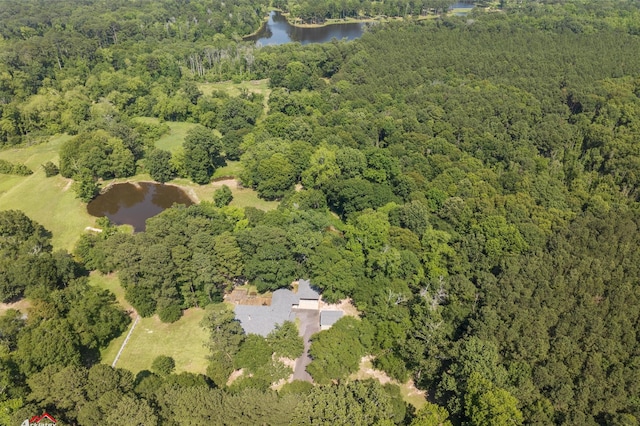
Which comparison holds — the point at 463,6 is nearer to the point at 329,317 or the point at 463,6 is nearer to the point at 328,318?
the point at 329,317

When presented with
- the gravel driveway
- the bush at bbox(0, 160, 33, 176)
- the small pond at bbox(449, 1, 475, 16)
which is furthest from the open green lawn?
the small pond at bbox(449, 1, 475, 16)

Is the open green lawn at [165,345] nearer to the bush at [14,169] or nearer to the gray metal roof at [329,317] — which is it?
the gray metal roof at [329,317]

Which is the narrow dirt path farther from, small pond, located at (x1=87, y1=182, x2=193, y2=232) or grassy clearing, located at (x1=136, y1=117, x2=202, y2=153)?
grassy clearing, located at (x1=136, y1=117, x2=202, y2=153)

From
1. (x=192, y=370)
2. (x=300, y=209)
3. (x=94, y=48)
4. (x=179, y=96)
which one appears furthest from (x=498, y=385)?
(x=94, y=48)

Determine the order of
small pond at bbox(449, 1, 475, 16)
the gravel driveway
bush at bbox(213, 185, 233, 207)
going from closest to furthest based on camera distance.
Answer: the gravel driveway
bush at bbox(213, 185, 233, 207)
small pond at bbox(449, 1, 475, 16)

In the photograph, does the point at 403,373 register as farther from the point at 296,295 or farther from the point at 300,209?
the point at 300,209

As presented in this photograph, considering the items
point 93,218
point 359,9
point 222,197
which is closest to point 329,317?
point 222,197

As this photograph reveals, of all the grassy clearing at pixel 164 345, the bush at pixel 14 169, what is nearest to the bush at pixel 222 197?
the grassy clearing at pixel 164 345
